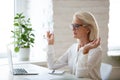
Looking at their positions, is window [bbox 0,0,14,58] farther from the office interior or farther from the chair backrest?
the chair backrest

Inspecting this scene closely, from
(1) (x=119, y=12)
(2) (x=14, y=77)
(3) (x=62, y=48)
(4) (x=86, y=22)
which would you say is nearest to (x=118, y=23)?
(1) (x=119, y=12)

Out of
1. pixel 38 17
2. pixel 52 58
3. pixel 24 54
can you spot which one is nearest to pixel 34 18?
pixel 38 17

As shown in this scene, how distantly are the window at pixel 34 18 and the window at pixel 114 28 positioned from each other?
916 mm

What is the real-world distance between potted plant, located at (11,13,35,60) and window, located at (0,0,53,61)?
156 millimetres

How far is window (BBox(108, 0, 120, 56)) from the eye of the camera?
11.9 feet

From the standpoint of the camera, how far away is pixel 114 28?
370 centimetres

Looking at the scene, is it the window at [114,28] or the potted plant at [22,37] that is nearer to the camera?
the potted plant at [22,37]

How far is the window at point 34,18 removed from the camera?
3221mm

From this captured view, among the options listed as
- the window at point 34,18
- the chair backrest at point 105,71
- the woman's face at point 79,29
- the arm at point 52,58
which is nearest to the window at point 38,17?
the window at point 34,18

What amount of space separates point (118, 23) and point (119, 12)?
0.15 meters

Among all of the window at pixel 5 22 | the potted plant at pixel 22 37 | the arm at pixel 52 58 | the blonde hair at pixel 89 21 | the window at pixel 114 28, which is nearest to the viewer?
the blonde hair at pixel 89 21

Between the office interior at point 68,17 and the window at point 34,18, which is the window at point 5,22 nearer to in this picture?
the window at point 34,18

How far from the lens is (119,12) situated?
3.69 meters

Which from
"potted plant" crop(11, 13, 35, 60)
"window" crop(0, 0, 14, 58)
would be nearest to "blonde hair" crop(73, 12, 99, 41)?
"potted plant" crop(11, 13, 35, 60)
